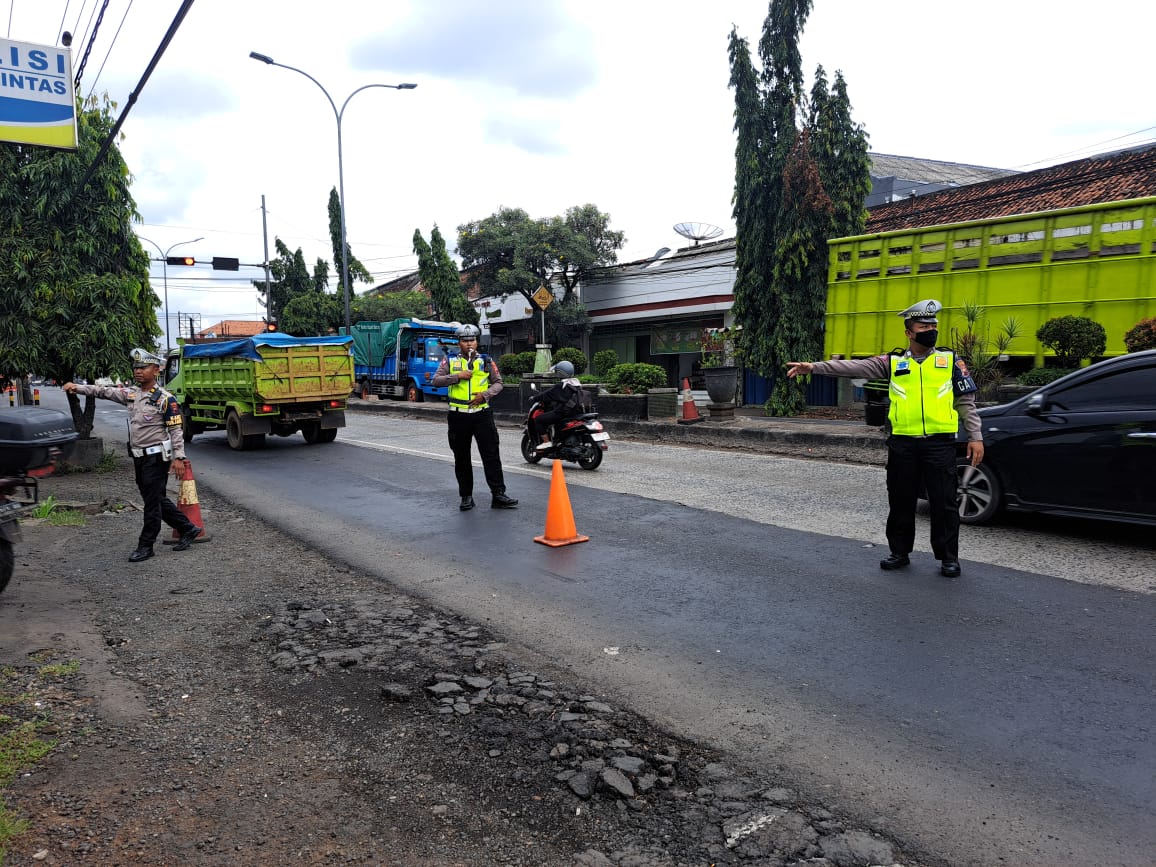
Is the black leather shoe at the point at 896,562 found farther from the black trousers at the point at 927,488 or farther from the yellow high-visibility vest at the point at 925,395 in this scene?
the yellow high-visibility vest at the point at 925,395

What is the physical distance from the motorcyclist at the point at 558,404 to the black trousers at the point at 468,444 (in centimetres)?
270

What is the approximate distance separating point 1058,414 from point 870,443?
5912mm

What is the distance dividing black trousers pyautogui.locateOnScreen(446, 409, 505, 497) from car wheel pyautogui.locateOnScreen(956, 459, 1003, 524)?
438 centimetres

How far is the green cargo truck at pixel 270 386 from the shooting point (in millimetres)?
14625

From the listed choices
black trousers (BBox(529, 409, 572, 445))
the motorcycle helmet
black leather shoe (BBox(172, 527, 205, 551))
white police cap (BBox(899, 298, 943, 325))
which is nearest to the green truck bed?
black trousers (BBox(529, 409, 572, 445))

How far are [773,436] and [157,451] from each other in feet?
32.7

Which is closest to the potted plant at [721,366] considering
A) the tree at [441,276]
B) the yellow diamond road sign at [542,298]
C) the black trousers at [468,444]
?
the yellow diamond road sign at [542,298]

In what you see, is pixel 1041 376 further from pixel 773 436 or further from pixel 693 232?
pixel 693 232

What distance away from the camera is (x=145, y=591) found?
5824mm

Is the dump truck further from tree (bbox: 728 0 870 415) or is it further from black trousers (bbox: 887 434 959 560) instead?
black trousers (bbox: 887 434 959 560)

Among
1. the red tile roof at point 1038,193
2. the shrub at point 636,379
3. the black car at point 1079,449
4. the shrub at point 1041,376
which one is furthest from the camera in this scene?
the shrub at point 636,379

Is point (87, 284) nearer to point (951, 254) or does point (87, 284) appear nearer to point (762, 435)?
point (762, 435)

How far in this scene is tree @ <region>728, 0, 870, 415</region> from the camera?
17.0 metres

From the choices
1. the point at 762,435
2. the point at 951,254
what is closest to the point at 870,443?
the point at 762,435
